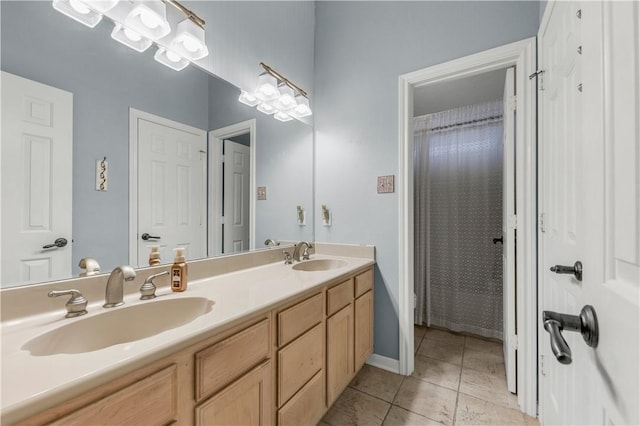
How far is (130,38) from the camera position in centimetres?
115

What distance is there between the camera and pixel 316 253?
7.39ft

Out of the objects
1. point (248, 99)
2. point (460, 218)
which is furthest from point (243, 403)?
point (460, 218)

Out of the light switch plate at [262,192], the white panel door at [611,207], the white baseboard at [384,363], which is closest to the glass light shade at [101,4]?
the light switch plate at [262,192]

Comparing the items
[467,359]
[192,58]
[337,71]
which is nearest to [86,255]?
[192,58]

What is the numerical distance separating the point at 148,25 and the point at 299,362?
1.60 m

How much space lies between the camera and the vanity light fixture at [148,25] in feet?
3.37

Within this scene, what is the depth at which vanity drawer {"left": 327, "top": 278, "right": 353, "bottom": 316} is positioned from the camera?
1.44m

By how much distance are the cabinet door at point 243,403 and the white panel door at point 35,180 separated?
0.73 metres

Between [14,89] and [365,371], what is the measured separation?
7.55ft

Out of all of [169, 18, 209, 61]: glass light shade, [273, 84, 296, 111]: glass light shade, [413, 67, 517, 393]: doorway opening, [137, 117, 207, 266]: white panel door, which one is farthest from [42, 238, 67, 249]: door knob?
[413, 67, 517, 393]: doorway opening

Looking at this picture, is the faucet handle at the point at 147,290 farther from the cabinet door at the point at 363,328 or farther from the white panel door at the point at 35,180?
the cabinet door at the point at 363,328

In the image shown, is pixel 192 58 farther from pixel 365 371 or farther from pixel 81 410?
pixel 365 371

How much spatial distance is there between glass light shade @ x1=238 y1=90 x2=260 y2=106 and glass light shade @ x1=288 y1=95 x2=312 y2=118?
0.32 m

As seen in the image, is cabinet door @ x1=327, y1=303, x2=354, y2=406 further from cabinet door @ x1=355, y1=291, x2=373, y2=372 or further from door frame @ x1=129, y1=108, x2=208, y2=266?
door frame @ x1=129, y1=108, x2=208, y2=266
